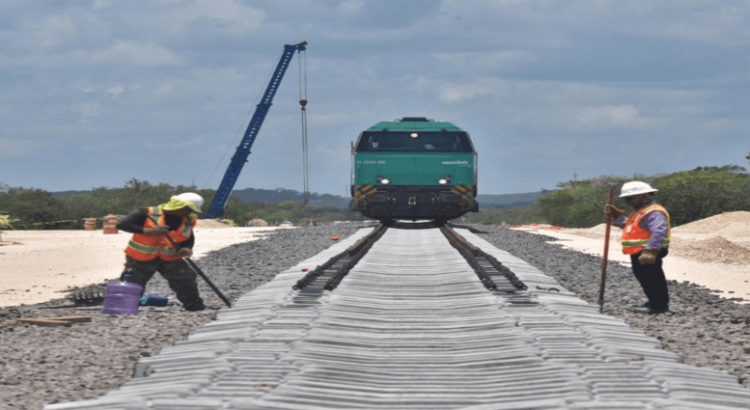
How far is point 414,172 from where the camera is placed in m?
24.4

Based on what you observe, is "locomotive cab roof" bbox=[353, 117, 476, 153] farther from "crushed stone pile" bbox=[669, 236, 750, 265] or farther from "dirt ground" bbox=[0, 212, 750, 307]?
"crushed stone pile" bbox=[669, 236, 750, 265]

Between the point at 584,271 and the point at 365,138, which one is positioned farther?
the point at 365,138

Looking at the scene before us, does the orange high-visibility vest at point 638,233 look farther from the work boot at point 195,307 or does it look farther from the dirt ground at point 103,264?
the work boot at point 195,307

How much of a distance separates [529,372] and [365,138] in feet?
63.6

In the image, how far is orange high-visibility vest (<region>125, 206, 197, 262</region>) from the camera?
29.5 feet

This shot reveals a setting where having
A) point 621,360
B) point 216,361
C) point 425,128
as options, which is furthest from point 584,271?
point 425,128

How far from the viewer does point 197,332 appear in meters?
6.81

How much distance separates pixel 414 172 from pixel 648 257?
16.0m

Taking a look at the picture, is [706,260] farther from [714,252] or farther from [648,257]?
[648,257]

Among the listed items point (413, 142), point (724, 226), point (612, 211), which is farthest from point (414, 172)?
point (724, 226)

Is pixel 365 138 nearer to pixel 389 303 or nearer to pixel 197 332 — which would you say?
pixel 389 303

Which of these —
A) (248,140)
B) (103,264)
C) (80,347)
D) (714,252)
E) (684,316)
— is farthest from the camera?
(248,140)

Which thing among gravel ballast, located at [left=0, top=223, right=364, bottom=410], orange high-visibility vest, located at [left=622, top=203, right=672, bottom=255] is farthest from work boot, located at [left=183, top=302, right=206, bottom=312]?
orange high-visibility vest, located at [left=622, top=203, right=672, bottom=255]

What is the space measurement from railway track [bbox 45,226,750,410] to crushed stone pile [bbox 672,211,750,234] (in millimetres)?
27117
